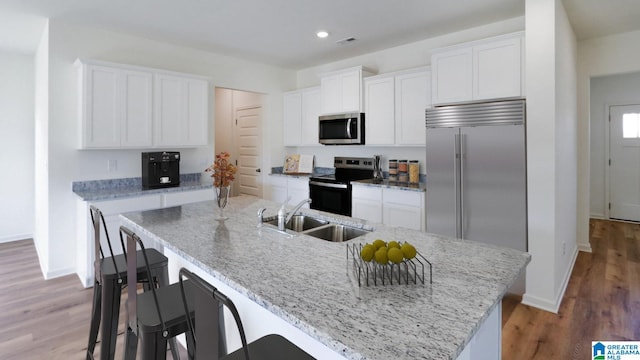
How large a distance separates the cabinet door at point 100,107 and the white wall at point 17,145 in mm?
2288

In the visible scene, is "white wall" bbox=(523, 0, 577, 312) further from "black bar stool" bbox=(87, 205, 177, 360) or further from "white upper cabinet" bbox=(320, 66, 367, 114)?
"black bar stool" bbox=(87, 205, 177, 360)

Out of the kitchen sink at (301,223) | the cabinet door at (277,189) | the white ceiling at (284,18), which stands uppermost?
the white ceiling at (284,18)

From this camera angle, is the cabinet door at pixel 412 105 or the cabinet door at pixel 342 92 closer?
the cabinet door at pixel 412 105

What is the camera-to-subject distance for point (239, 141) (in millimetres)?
6090

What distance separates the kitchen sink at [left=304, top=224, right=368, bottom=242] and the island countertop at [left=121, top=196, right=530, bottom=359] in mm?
104

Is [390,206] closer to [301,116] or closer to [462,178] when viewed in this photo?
[462,178]

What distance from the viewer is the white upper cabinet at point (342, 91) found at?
14.7 ft

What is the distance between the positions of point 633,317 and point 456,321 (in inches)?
111

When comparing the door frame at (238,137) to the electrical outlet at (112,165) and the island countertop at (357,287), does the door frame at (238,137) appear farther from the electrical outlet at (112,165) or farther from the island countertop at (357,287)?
the island countertop at (357,287)

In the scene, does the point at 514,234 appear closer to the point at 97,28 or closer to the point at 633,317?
the point at 633,317

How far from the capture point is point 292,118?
548 centimetres

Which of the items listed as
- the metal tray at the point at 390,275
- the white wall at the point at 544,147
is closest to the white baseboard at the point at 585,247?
the white wall at the point at 544,147

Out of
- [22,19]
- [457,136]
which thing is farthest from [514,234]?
[22,19]

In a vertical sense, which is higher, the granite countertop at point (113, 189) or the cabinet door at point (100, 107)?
the cabinet door at point (100, 107)
